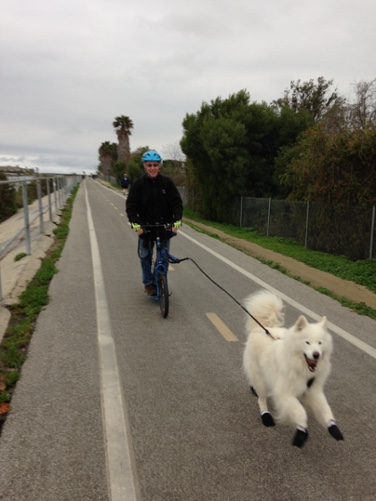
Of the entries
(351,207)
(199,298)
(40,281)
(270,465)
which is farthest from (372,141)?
(270,465)

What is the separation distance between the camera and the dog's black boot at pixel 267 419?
11.4 feet

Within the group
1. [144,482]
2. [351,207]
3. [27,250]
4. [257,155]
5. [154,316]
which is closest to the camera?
[144,482]

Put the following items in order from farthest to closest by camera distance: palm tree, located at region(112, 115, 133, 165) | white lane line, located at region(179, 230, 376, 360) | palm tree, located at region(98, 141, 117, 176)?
palm tree, located at region(98, 141, 117, 176) → palm tree, located at region(112, 115, 133, 165) → white lane line, located at region(179, 230, 376, 360)

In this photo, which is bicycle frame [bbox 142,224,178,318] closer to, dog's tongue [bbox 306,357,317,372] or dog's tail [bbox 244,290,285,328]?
dog's tail [bbox 244,290,285,328]

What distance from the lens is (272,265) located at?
11.0 metres

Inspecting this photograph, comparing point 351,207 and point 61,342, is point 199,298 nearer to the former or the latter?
point 61,342

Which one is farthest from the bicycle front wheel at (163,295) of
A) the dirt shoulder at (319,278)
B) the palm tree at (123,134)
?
the palm tree at (123,134)

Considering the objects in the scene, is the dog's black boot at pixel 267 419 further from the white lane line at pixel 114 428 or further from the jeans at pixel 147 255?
the jeans at pixel 147 255

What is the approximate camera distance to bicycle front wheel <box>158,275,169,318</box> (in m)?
6.23

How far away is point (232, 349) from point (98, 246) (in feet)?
26.3

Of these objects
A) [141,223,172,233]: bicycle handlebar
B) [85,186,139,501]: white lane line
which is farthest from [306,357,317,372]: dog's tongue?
[141,223,172,233]: bicycle handlebar

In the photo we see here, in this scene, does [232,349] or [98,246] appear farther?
[98,246]

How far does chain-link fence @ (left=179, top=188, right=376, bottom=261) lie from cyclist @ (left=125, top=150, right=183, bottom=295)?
25.0 ft

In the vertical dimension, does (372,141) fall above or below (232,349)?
above
